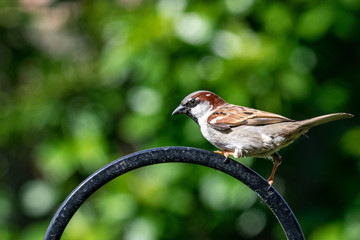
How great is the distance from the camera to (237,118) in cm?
217

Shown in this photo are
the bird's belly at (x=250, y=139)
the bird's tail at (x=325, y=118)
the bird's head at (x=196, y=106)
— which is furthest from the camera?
the bird's head at (x=196, y=106)

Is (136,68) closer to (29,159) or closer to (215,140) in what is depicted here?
(215,140)

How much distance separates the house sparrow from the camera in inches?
79.6

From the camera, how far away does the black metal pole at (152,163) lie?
160cm

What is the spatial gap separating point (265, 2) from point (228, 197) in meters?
1.11

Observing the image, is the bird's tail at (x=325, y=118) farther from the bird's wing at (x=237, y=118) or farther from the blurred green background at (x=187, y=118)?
the blurred green background at (x=187, y=118)

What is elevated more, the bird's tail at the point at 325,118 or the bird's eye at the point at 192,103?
the bird's tail at the point at 325,118

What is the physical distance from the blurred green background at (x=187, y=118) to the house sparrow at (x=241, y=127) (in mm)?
704

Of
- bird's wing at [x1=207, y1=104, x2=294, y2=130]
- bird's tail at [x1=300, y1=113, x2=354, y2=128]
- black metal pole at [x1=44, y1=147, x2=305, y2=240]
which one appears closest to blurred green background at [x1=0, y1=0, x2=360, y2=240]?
bird's wing at [x1=207, y1=104, x2=294, y2=130]

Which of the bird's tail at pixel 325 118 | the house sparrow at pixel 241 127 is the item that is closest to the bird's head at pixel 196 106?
the house sparrow at pixel 241 127

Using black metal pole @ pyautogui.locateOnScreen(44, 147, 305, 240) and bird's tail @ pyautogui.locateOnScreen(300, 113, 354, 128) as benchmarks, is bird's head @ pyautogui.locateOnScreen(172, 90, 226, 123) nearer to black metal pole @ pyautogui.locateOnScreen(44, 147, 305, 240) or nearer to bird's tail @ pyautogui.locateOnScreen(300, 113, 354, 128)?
bird's tail @ pyautogui.locateOnScreen(300, 113, 354, 128)

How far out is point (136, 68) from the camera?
10.1 feet

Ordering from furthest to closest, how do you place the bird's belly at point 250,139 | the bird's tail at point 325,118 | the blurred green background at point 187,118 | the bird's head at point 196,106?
the blurred green background at point 187,118
the bird's head at point 196,106
the bird's belly at point 250,139
the bird's tail at point 325,118

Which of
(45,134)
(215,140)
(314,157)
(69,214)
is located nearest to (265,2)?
(314,157)
